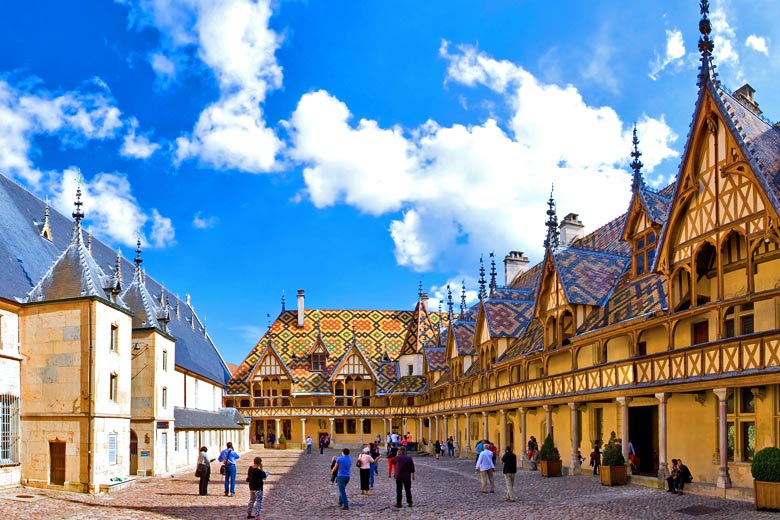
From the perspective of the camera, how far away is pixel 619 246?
104 ft

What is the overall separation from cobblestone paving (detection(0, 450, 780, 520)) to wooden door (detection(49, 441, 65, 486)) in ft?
2.40

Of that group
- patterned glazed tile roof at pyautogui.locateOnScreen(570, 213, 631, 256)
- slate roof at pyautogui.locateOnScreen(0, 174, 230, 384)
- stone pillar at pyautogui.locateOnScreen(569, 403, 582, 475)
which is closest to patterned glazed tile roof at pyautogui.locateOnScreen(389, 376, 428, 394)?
slate roof at pyautogui.locateOnScreen(0, 174, 230, 384)

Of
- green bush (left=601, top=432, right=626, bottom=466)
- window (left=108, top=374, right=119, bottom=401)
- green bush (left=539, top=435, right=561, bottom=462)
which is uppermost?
window (left=108, top=374, right=119, bottom=401)

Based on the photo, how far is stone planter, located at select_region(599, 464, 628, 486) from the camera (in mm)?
22094

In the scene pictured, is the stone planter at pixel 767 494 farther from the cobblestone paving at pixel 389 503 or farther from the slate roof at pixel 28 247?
the slate roof at pixel 28 247

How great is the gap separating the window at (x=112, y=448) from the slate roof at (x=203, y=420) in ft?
28.8

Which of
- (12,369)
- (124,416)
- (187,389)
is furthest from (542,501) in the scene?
(187,389)

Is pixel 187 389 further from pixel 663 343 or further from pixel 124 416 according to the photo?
pixel 663 343

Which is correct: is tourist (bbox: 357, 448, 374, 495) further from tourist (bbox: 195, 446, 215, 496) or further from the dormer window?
the dormer window

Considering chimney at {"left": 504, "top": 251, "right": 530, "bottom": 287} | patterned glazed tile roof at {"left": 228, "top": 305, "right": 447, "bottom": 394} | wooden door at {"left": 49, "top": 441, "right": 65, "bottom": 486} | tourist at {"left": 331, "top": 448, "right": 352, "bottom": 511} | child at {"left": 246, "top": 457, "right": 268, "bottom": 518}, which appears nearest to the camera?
child at {"left": 246, "top": 457, "right": 268, "bottom": 518}

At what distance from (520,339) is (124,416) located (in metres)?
17.9

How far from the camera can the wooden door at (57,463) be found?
76.1ft

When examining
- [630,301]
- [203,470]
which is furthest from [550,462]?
[203,470]

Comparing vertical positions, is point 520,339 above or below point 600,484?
above
